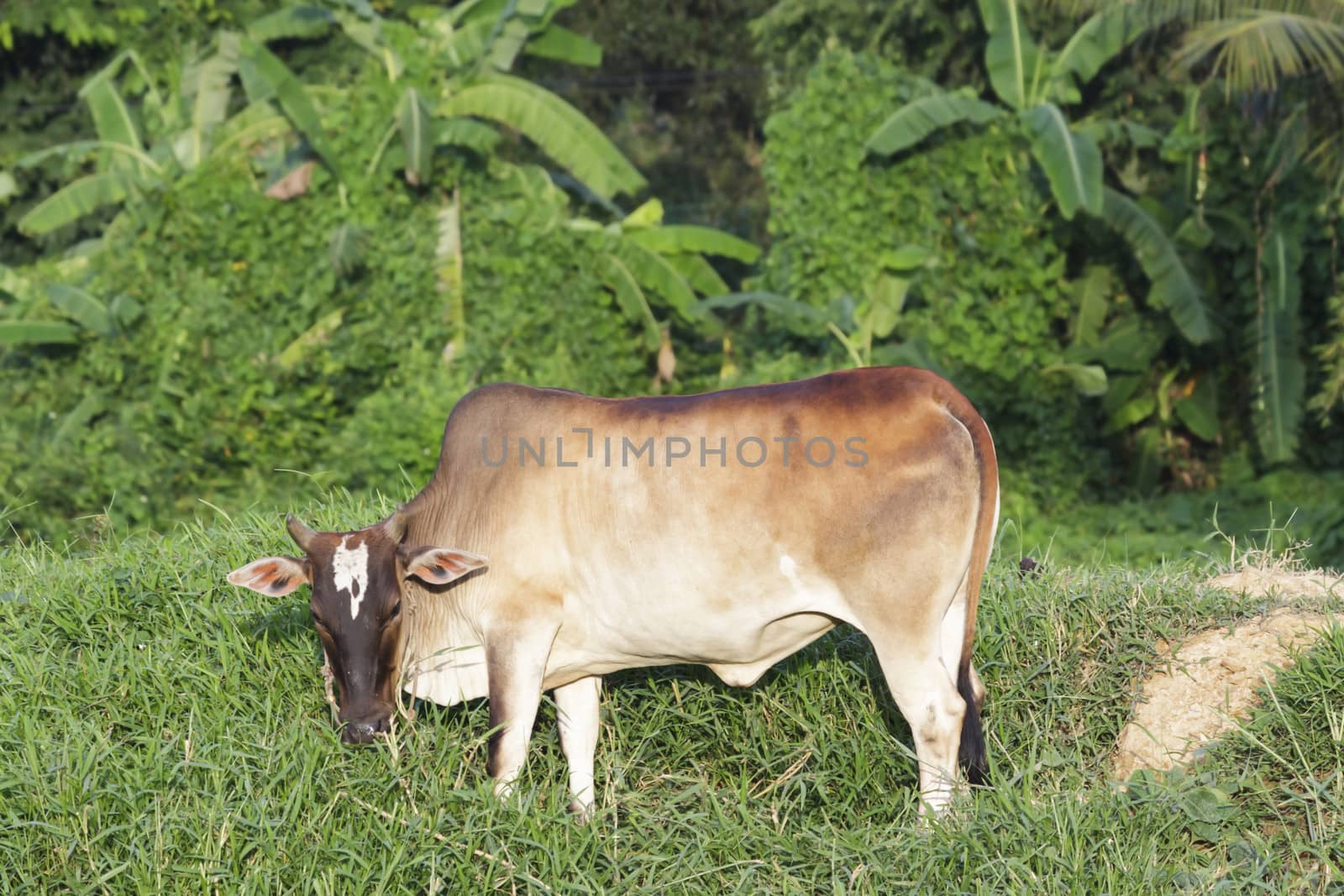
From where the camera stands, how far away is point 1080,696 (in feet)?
13.8

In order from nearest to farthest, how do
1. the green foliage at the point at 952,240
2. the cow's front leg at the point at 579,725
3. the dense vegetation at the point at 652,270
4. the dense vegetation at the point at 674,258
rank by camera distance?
the cow's front leg at the point at 579,725, the dense vegetation at the point at 674,258, the dense vegetation at the point at 652,270, the green foliage at the point at 952,240

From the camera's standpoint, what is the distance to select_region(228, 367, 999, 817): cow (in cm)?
348

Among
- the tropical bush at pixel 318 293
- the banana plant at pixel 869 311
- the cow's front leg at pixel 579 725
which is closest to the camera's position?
the cow's front leg at pixel 579 725

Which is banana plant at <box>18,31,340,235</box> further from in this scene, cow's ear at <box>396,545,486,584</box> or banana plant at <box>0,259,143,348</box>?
cow's ear at <box>396,545,486,584</box>

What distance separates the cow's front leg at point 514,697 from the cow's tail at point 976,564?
3.61 ft

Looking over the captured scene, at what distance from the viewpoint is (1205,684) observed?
160 inches

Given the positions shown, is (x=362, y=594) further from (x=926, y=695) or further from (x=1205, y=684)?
(x=1205, y=684)

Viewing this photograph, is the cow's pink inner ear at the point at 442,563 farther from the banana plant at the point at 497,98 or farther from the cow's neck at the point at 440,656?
the banana plant at the point at 497,98

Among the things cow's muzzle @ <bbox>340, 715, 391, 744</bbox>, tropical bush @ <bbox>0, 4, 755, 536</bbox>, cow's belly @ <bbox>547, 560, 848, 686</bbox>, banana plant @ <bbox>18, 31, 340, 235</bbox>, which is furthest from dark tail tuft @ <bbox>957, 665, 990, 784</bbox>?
banana plant @ <bbox>18, 31, 340, 235</bbox>

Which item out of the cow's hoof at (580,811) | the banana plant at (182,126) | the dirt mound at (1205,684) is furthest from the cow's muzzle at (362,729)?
the banana plant at (182,126)

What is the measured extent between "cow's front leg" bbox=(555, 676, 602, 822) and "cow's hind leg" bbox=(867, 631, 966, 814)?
895mm

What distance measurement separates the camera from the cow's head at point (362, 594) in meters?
3.53

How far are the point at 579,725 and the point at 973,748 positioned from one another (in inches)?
43.5

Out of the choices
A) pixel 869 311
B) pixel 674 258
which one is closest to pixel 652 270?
pixel 674 258
